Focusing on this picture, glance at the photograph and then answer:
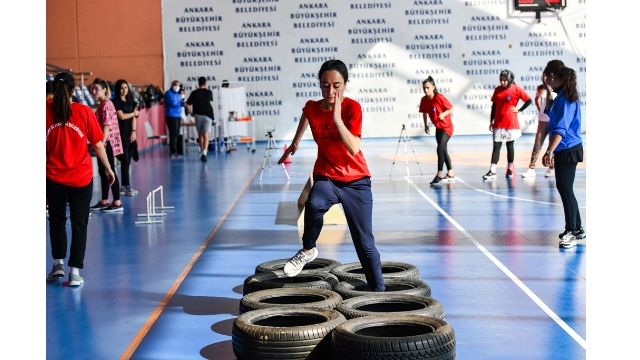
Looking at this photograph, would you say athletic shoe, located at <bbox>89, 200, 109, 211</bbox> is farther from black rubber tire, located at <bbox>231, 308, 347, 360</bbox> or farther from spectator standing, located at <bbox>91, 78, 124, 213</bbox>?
black rubber tire, located at <bbox>231, 308, 347, 360</bbox>

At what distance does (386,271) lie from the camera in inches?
274

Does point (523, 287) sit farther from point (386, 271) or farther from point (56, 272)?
point (56, 272)

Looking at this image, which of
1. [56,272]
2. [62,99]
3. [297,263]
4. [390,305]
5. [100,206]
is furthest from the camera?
[100,206]

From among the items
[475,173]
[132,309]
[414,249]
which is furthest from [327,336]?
[475,173]

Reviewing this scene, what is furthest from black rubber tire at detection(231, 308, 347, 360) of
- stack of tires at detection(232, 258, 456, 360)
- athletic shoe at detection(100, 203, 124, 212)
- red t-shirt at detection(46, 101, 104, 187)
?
athletic shoe at detection(100, 203, 124, 212)

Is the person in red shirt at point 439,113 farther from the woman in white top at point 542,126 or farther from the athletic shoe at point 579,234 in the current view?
the athletic shoe at point 579,234

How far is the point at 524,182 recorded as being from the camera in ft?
48.8

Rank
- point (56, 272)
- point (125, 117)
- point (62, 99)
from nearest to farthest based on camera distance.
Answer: point (62, 99)
point (56, 272)
point (125, 117)

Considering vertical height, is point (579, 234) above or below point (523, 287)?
above

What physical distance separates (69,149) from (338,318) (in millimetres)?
3207

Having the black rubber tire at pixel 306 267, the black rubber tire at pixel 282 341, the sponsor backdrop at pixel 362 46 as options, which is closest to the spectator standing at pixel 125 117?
the black rubber tire at pixel 306 267

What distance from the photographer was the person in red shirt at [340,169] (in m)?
5.82

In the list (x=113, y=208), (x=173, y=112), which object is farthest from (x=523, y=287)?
(x=173, y=112)

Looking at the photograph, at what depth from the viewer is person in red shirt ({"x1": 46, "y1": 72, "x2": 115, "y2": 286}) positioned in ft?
23.5
